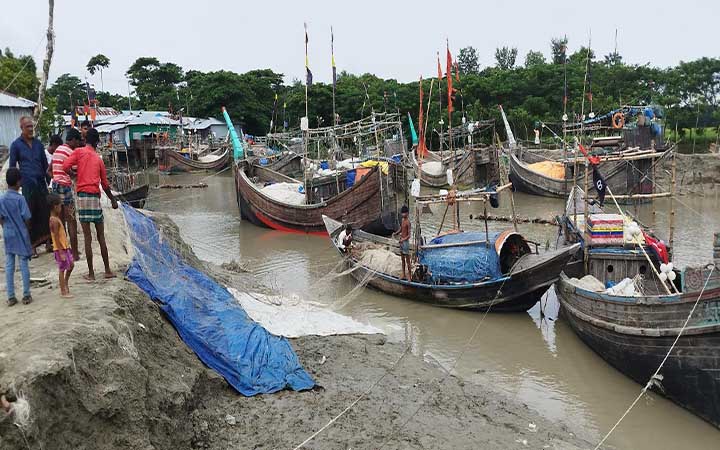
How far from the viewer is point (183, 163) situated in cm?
4088

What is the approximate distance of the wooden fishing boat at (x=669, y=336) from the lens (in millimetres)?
6621

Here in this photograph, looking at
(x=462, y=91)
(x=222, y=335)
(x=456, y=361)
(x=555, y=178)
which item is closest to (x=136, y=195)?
(x=456, y=361)

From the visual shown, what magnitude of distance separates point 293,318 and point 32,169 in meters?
4.07

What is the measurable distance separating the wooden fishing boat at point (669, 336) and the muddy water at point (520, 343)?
284mm

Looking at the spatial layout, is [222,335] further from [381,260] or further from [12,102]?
[12,102]

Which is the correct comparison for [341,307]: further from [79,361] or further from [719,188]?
[719,188]

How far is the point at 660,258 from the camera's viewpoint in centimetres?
908

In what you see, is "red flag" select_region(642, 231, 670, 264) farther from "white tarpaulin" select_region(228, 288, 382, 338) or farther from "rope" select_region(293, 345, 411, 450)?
"white tarpaulin" select_region(228, 288, 382, 338)

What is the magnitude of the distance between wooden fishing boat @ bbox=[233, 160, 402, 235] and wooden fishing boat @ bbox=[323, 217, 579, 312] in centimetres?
591

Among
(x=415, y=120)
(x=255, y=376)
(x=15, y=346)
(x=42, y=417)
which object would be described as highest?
(x=415, y=120)

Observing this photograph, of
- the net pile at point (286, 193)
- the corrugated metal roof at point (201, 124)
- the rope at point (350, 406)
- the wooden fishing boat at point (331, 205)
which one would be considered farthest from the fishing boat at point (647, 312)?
the corrugated metal roof at point (201, 124)

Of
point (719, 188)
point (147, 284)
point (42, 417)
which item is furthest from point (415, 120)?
point (42, 417)

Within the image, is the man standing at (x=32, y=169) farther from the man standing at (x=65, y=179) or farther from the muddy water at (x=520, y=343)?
the muddy water at (x=520, y=343)

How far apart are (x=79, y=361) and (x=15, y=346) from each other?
507 millimetres
